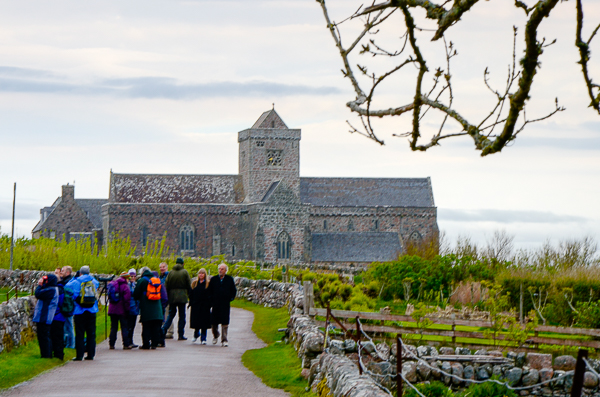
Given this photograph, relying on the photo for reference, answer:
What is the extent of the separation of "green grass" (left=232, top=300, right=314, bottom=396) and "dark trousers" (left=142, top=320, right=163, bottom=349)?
2.02 meters

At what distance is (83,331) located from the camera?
16.2 metres

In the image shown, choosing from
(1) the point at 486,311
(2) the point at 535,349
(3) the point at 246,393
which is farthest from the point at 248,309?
(3) the point at 246,393

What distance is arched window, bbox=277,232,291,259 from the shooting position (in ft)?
220

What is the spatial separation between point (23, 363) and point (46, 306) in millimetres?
1155

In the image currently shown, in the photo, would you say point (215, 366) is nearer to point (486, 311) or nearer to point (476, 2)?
point (476, 2)

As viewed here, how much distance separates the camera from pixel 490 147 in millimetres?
6488

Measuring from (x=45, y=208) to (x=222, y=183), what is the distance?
25237mm

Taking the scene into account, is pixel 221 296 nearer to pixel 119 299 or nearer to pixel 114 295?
pixel 119 299

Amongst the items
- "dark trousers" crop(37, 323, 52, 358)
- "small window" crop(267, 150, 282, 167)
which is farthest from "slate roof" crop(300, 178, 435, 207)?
"dark trousers" crop(37, 323, 52, 358)

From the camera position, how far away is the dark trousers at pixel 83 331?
16016mm

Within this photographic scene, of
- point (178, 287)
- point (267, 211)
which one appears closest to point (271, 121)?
point (267, 211)

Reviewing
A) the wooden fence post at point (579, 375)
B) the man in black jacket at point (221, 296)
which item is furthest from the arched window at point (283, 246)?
the wooden fence post at point (579, 375)

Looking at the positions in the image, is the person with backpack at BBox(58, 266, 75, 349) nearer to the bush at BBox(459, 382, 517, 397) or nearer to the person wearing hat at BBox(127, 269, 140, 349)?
the person wearing hat at BBox(127, 269, 140, 349)

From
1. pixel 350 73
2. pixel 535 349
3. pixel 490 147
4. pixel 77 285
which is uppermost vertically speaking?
pixel 350 73
